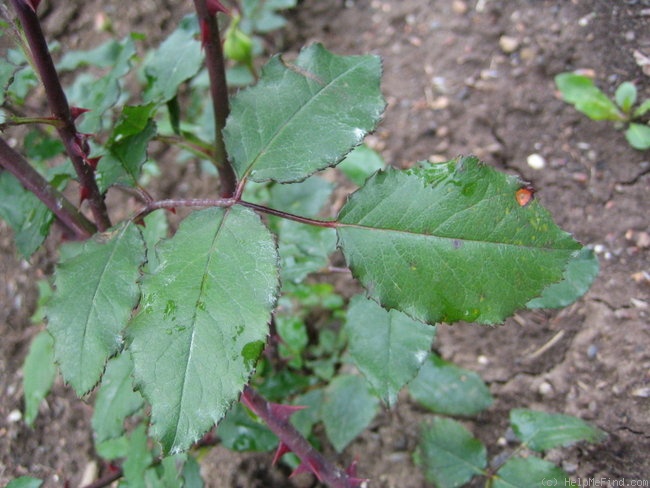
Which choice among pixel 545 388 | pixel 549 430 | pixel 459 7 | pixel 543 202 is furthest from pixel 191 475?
pixel 459 7

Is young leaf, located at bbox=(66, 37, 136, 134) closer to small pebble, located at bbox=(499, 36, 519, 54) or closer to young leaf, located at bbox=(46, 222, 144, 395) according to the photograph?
young leaf, located at bbox=(46, 222, 144, 395)

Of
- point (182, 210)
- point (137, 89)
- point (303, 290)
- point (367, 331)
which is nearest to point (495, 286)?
point (367, 331)

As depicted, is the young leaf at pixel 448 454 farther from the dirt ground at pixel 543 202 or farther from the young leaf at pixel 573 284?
the young leaf at pixel 573 284

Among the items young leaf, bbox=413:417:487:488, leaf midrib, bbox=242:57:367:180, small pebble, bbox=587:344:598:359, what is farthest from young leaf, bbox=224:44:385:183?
small pebble, bbox=587:344:598:359

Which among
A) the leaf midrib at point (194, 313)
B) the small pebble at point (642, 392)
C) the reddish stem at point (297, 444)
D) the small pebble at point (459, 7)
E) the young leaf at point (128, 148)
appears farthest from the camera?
the small pebble at point (459, 7)

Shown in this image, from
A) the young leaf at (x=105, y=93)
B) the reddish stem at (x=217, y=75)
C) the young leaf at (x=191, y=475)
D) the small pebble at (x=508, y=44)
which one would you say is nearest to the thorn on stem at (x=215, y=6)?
the reddish stem at (x=217, y=75)

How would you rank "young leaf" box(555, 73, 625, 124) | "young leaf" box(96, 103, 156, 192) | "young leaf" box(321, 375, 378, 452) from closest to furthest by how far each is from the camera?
"young leaf" box(96, 103, 156, 192), "young leaf" box(321, 375, 378, 452), "young leaf" box(555, 73, 625, 124)
